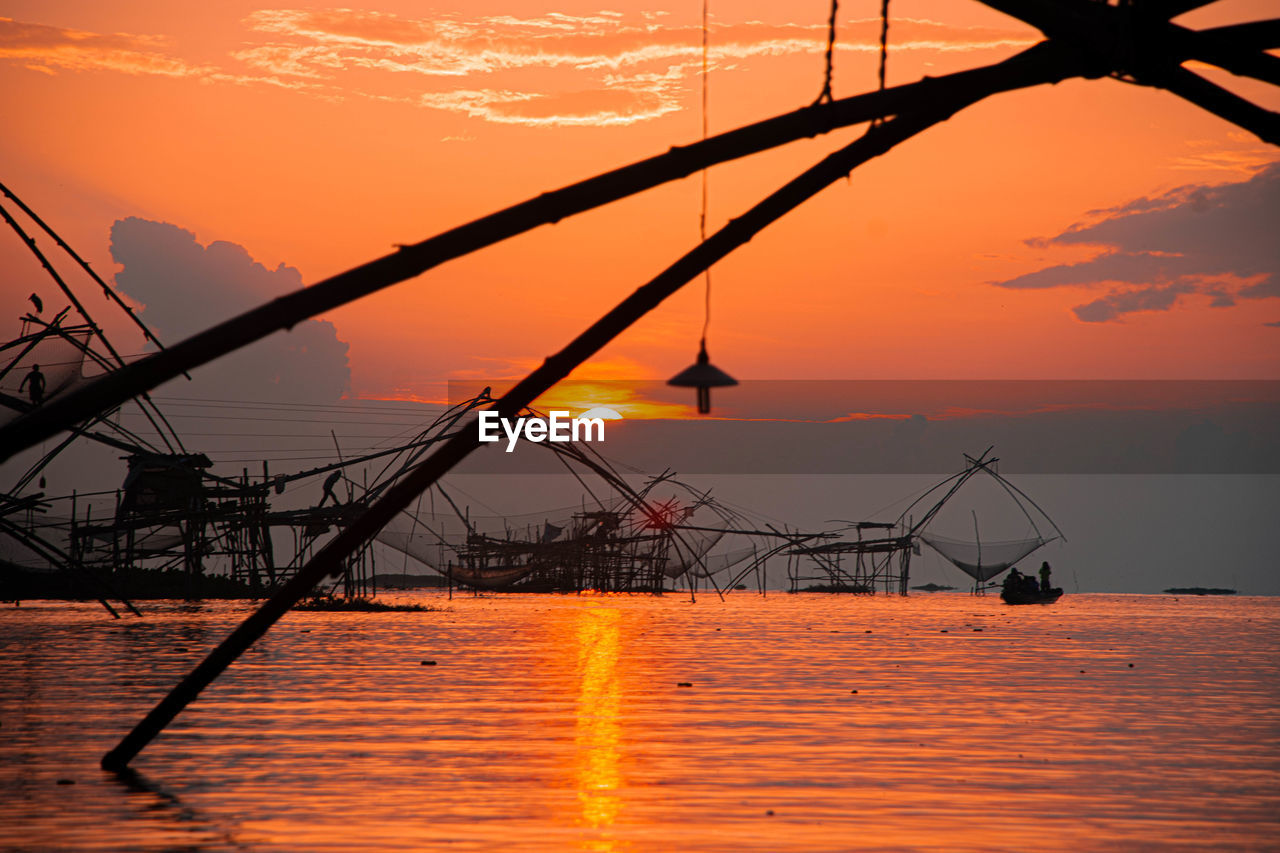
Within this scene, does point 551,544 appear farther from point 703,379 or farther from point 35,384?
point 703,379

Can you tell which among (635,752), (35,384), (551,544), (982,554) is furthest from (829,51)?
(982,554)

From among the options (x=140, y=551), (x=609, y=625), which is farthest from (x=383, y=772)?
(x=140, y=551)

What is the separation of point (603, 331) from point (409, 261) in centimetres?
178

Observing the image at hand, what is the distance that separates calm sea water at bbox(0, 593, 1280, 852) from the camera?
20.3ft

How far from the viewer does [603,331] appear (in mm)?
7121

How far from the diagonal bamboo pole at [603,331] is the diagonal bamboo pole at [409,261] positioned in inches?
29.0

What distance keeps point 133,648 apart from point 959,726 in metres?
12.2

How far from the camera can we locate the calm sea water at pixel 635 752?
619 cm

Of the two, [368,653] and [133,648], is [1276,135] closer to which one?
[368,653]

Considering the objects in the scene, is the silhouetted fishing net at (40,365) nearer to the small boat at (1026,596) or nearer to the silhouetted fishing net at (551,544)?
the silhouetted fishing net at (551,544)

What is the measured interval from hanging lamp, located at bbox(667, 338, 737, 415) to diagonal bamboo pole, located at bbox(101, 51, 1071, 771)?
42 cm

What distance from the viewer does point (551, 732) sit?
966cm

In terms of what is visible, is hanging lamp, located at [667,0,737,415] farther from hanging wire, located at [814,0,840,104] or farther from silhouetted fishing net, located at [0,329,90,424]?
silhouetted fishing net, located at [0,329,90,424]

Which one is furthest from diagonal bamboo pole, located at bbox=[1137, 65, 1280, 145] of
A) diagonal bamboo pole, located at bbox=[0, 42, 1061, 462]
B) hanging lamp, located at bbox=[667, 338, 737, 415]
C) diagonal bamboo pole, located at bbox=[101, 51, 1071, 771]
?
hanging lamp, located at bbox=[667, 338, 737, 415]
